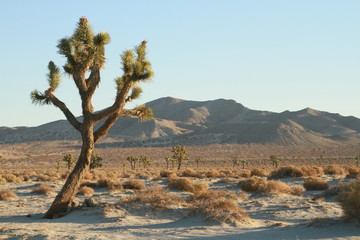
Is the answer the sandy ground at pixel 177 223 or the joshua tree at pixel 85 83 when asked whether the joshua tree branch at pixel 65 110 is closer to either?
the joshua tree at pixel 85 83

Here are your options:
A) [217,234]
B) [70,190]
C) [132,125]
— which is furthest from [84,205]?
[132,125]

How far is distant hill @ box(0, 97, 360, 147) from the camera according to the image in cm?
11212

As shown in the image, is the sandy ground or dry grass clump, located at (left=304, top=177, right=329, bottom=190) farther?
dry grass clump, located at (left=304, top=177, right=329, bottom=190)

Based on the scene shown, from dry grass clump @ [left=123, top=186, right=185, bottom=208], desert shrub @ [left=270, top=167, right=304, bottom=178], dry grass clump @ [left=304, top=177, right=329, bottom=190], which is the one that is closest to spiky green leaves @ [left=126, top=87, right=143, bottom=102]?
dry grass clump @ [left=123, top=186, right=185, bottom=208]

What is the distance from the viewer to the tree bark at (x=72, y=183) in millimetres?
13203

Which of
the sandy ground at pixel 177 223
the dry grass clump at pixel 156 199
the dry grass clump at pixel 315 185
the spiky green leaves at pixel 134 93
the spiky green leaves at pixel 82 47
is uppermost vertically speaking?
the spiky green leaves at pixel 82 47

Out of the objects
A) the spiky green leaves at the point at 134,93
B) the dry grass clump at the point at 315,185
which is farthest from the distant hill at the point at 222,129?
the spiky green leaves at the point at 134,93

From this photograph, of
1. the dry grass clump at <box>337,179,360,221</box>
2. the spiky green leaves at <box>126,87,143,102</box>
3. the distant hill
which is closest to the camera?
the dry grass clump at <box>337,179,360,221</box>

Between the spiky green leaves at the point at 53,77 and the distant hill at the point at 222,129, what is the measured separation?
68.3m

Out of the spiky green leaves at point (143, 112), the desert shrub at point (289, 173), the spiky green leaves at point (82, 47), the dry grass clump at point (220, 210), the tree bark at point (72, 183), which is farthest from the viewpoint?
the desert shrub at point (289, 173)

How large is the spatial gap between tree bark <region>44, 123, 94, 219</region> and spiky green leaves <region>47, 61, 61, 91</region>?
175 centimetres

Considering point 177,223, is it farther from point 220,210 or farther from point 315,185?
point 315,185

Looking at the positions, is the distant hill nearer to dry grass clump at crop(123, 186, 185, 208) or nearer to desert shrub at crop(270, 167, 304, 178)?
desert shrub at crop(270, 167, 304, 178)

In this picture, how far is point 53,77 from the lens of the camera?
540 inches
